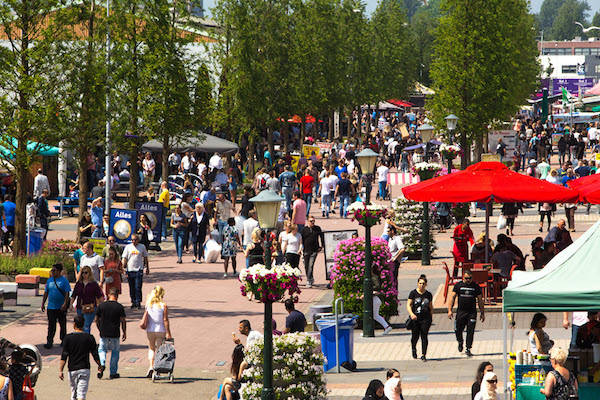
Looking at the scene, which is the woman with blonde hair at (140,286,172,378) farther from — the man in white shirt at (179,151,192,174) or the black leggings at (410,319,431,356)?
the man in white shirt at (179,151,192,174)

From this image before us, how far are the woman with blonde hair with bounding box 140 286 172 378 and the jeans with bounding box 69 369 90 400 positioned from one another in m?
1.88

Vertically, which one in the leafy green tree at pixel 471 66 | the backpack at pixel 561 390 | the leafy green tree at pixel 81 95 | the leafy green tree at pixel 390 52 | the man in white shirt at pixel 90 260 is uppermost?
the leafy green tree at pixel 390 52

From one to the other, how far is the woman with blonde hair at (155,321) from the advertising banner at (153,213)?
1409cm

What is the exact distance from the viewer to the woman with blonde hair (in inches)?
671

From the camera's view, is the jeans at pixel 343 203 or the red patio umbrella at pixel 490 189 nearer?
the red patio umbrella at pixel 490 189

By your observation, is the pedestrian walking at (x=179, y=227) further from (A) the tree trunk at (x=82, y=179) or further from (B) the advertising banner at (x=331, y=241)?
(B) the advertising banner at (x=331, y=241)

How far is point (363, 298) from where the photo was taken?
20.5 meters

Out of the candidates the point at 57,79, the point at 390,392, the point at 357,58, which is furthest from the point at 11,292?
the point at 357,58

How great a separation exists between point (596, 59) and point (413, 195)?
580ft

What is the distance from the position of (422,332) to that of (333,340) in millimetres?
1449

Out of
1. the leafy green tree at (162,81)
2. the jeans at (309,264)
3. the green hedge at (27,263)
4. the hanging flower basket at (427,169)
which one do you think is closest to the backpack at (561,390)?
the jeans at (309,264)

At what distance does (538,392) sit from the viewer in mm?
13547

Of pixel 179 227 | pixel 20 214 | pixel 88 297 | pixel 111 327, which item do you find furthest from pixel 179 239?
pixel 111 327

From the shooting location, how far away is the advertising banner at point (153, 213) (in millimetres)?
31391
